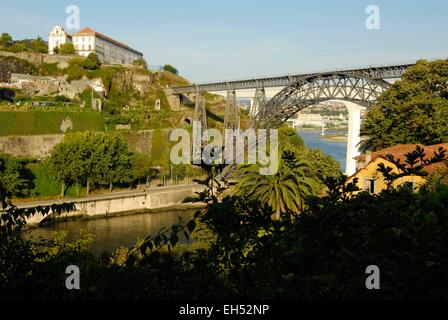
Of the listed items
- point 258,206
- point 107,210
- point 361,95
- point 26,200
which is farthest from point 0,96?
point 258,206

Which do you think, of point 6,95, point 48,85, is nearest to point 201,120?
point 48,85

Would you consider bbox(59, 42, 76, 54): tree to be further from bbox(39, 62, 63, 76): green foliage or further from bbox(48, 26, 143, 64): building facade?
bbox(39, 62, 63, 76): green foliage

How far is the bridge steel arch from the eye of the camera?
3481 centimetres

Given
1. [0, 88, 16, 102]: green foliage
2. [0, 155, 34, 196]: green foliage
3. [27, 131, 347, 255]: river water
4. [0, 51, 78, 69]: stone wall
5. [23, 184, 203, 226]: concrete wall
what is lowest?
[27, 131, 347, 255]: river water

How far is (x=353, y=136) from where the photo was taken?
34875 millimetres

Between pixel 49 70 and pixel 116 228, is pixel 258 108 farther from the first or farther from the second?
pixel 49 70

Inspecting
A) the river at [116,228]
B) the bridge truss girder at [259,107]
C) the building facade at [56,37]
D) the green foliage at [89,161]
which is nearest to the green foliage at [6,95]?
the green foliage at [89,161]

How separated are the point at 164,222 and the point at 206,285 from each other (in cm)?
3492

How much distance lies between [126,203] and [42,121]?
1721 centimetres

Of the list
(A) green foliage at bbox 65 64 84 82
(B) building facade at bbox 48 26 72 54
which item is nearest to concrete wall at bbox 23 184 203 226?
(A) green foliage at bbox 65 64 84 82

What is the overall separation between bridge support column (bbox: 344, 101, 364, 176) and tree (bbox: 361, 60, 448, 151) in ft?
11.4

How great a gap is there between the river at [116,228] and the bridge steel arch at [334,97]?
1378 centimetres

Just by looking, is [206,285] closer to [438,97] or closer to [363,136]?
[438,97]

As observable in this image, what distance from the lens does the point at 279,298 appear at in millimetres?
3428
